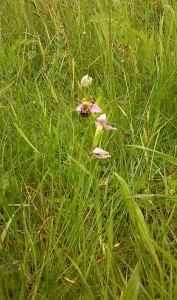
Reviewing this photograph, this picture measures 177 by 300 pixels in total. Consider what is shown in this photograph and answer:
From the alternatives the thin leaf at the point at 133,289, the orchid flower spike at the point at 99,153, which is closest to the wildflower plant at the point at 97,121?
the orchid flower spike at the point at 99,153

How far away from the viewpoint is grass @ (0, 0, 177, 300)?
0.94 metres

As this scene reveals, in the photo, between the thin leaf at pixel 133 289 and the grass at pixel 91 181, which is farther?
the grass at pixel 91 181

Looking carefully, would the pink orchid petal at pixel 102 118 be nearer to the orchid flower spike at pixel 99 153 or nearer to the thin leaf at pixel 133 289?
the orchid flower spike at pixel 99 153

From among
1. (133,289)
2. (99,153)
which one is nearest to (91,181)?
(99,153)

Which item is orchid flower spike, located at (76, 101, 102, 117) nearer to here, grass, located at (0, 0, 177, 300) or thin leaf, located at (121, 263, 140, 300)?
grass, located at (0, 0, 177, 300)

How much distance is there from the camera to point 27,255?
956mm

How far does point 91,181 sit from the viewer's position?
1101 mm

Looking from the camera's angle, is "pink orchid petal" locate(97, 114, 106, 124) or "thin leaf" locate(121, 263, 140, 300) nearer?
"thin leaf" locate(121, 263, 140, 300)

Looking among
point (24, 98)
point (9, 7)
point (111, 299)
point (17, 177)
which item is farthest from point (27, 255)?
point (9, 7)

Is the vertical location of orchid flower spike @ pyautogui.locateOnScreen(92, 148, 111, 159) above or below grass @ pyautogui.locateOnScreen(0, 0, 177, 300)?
above

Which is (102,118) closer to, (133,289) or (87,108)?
(87,108)

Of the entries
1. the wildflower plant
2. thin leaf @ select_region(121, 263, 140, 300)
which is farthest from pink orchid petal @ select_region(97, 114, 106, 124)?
thin leaf @ select_region(121, 263, 140, 300)

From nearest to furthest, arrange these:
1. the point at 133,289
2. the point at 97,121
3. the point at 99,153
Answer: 1. the point at 133,289
2. the point at 99,153
3. the point at 97,121

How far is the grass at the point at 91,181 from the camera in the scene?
94 centimetres
